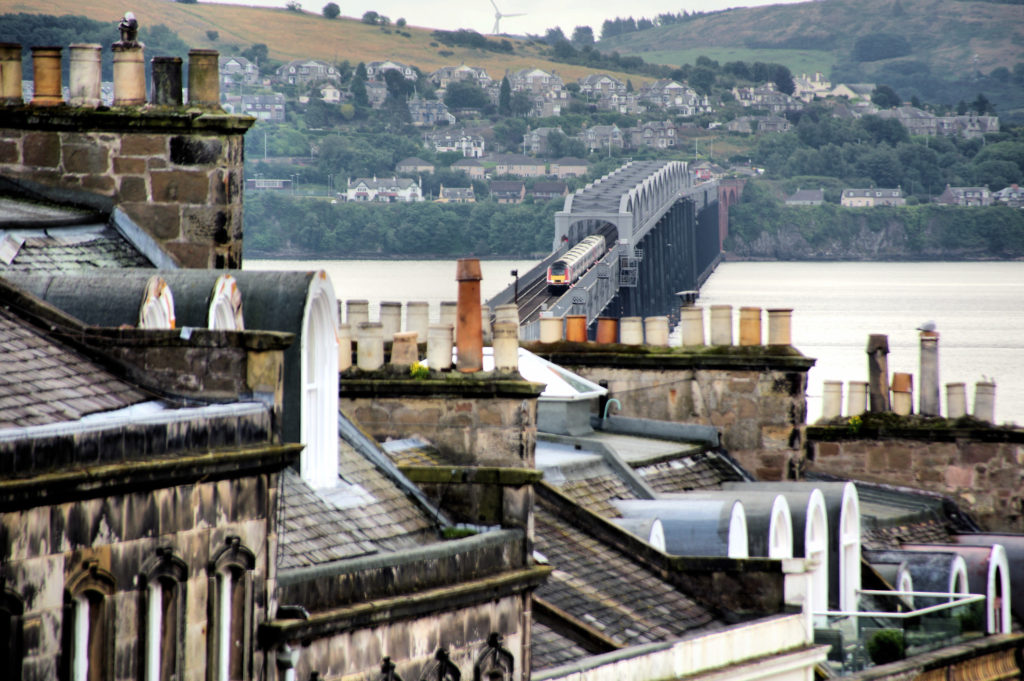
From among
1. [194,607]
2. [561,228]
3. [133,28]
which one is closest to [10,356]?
[194,607]

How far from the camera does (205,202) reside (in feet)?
53.8

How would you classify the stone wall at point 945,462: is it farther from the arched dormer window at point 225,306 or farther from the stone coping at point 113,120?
the arched dormer window at point 225,306

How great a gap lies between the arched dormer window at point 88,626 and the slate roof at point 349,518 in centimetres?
305

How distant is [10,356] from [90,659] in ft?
6.38

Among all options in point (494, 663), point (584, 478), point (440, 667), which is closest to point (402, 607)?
point (440, 667)

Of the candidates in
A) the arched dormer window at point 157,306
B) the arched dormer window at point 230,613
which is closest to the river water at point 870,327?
the arched dormer window at point 157,306

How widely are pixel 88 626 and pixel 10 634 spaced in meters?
0.59

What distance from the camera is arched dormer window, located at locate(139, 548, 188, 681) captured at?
10.0 m

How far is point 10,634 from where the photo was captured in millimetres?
9219

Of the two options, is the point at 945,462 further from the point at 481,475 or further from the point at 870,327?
the point at 870,327

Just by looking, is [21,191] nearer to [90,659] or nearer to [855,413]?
[90,659]

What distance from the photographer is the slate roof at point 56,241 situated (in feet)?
47.2

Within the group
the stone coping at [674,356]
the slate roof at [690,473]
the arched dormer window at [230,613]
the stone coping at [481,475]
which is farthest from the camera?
the stone coping at [674,356]

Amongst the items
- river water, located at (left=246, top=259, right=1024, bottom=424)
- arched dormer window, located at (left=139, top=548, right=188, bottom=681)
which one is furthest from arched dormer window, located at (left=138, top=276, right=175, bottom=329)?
river water, located at (left=246, top=259, right=1024, bottom=424)
